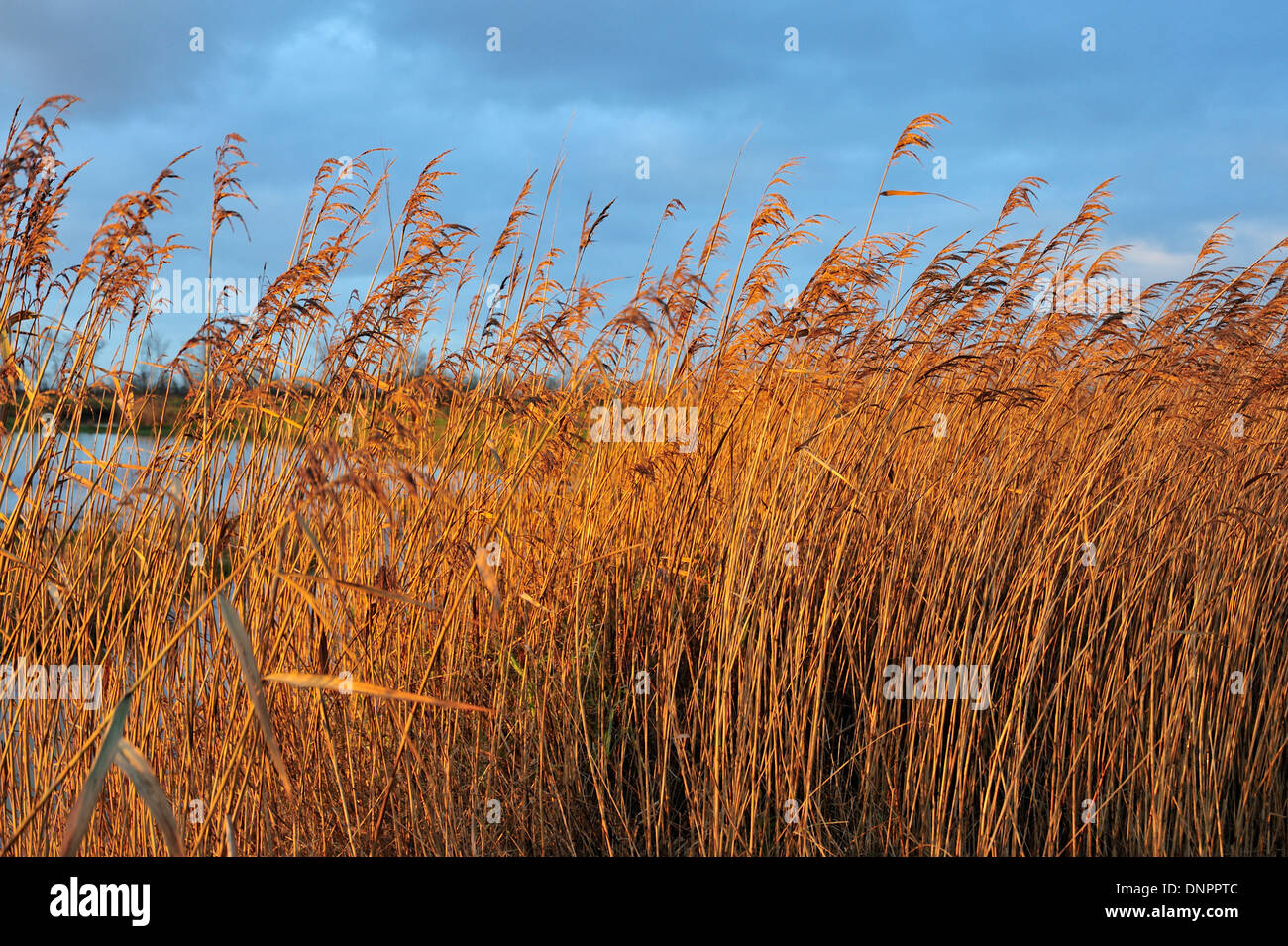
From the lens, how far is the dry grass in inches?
77.5

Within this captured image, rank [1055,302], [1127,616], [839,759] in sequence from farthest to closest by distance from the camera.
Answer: [1055,302], [839,759], [1127,616]

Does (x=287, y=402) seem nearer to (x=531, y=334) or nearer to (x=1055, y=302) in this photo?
(x=531, y=334)

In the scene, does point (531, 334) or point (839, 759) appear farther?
point (839, 759)

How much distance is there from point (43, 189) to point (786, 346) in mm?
1946

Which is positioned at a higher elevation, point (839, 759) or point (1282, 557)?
point (1282, 557)

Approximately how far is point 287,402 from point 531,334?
2.15ft

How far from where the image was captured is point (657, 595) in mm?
2535

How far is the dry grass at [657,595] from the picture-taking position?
1.97 m

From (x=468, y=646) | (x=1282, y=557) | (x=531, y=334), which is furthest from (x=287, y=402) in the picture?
(x=1282, y=557)

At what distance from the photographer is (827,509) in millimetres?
2408

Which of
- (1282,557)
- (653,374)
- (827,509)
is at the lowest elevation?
(1282,557)

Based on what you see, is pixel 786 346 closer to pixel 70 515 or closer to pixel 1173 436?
pixel 1173 436
